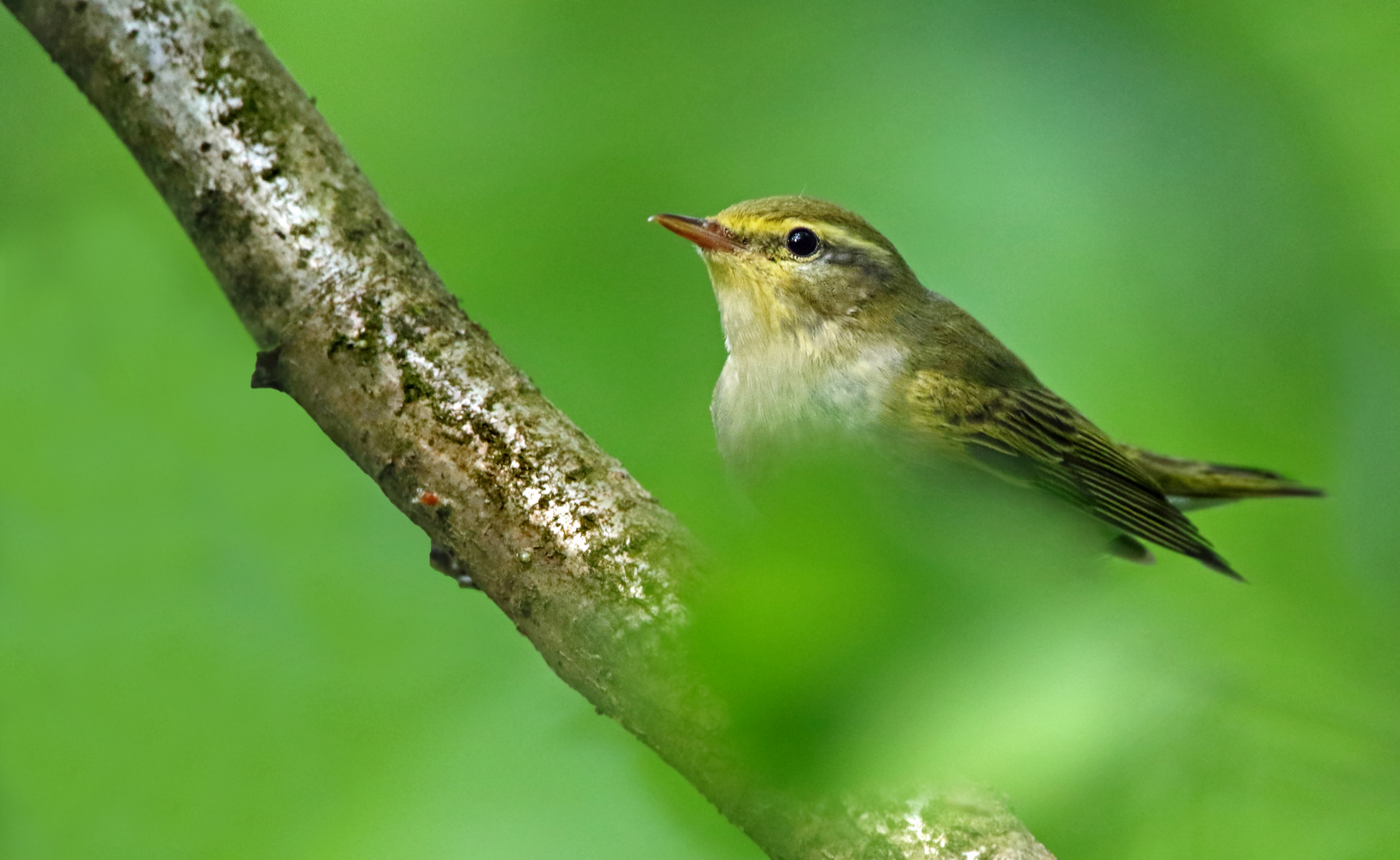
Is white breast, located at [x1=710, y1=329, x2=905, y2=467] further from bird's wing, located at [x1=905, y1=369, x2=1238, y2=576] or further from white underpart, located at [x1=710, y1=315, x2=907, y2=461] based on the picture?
bird's wing, located at [x1=905, y1=369, x2=1238, y2=576]

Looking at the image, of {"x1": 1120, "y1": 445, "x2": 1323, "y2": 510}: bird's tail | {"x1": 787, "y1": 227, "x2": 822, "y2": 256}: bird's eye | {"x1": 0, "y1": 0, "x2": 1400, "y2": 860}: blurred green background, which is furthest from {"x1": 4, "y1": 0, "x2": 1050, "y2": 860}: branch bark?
{"x1": 1120, "y1": 445, "x2": 1323, "y2": 510}: bird's tail

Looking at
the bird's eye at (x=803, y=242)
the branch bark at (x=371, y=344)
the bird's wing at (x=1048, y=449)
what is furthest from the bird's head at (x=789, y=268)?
the branch bark at (x=371, y=344)

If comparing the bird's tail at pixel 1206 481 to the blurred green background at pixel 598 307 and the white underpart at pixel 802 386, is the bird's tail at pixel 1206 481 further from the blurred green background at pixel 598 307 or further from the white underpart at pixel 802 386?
the white underpart at pixel 802 386

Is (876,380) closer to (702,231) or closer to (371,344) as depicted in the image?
(702,231)

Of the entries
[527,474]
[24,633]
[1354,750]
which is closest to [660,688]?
[1354,750]

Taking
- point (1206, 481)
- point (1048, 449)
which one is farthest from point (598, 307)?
point (1206, 481)

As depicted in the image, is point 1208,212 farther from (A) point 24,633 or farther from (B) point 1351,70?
(A) point 24,633
